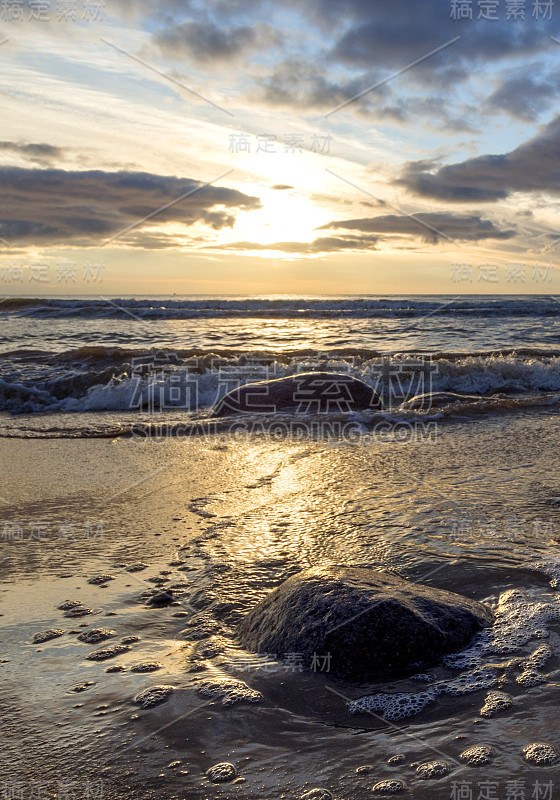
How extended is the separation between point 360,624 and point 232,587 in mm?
823

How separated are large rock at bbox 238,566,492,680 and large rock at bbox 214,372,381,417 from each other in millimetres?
5143

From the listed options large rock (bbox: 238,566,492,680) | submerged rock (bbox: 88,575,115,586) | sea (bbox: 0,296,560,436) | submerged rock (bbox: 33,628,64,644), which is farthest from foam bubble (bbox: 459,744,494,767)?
sea (bbox: 0,296,560,436)

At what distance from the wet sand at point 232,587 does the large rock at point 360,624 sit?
0.27 feet

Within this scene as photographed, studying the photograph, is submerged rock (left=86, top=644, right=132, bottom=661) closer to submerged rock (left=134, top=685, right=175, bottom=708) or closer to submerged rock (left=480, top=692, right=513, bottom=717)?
submerged rock (left=134, top=685, right=175, bottom=708)

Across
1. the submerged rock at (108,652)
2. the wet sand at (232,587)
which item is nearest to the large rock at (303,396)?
the wet sand at (232,587)

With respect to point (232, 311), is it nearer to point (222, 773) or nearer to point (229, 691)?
point (229, 691)

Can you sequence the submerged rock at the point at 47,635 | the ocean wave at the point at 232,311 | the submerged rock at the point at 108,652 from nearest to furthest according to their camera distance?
the submerged rock at the point at 108,652 < the submerged rock at the point at 47,635 < the ocean wave at the point at 232,311

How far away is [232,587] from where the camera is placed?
2857 millimetres

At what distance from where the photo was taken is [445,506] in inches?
153

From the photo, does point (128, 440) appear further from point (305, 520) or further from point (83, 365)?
point (83, 365)

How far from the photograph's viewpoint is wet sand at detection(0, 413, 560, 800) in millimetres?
1749

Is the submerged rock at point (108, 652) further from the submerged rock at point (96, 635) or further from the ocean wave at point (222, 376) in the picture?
the ocean wave at point (222, 376)

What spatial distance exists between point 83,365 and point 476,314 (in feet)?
65.4

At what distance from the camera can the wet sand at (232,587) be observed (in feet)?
5.74
